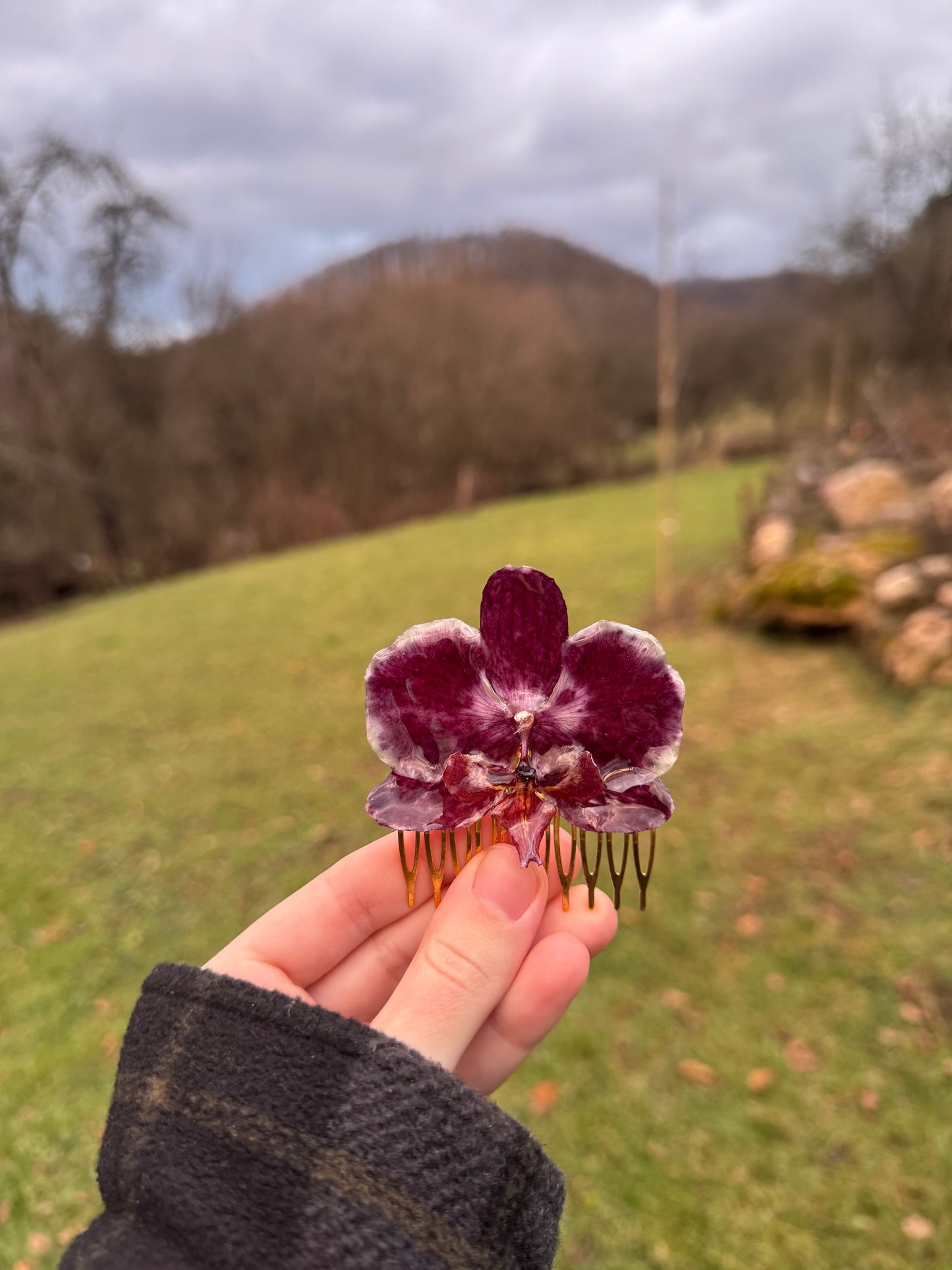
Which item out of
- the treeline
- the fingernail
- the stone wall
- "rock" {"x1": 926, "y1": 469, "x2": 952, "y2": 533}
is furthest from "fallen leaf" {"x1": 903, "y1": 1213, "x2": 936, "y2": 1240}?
the treeline

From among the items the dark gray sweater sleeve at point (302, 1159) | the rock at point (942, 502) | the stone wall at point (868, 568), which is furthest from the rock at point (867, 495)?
the dark gray sweater sleeve at point (302, 1159)

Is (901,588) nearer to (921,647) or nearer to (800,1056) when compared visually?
(921,647)

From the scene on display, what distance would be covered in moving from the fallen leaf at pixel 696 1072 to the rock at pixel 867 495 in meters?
6.32

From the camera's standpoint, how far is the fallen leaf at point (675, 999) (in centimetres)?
351

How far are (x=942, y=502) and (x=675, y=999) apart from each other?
5502 millimetres

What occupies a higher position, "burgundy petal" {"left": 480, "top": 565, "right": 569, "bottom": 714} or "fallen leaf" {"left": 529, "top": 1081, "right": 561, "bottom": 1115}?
"burgundy petal" {"left": 480, "top": 565, "right": 569, "bottom": 714}

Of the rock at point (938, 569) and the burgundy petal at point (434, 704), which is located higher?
the burgundy petal at point (434, 704)

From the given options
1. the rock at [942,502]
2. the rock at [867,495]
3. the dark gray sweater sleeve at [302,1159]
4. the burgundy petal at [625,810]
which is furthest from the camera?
the rock at [867,495]

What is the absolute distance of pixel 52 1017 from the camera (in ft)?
12.3

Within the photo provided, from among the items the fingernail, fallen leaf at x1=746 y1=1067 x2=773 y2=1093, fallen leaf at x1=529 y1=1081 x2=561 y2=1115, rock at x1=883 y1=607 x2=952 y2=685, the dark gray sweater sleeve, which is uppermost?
the fingernail

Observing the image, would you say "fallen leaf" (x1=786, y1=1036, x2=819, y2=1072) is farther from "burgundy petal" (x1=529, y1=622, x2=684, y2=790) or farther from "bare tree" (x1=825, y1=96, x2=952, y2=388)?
"bare tree" (x1=825, y1=96, x2=952, y2=388)

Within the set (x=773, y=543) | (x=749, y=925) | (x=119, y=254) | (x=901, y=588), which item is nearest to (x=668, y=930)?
(x=749, y=925)

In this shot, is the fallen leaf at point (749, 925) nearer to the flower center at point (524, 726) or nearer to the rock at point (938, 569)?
the flower center at point (524, 726)

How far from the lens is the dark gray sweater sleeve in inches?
38.1
